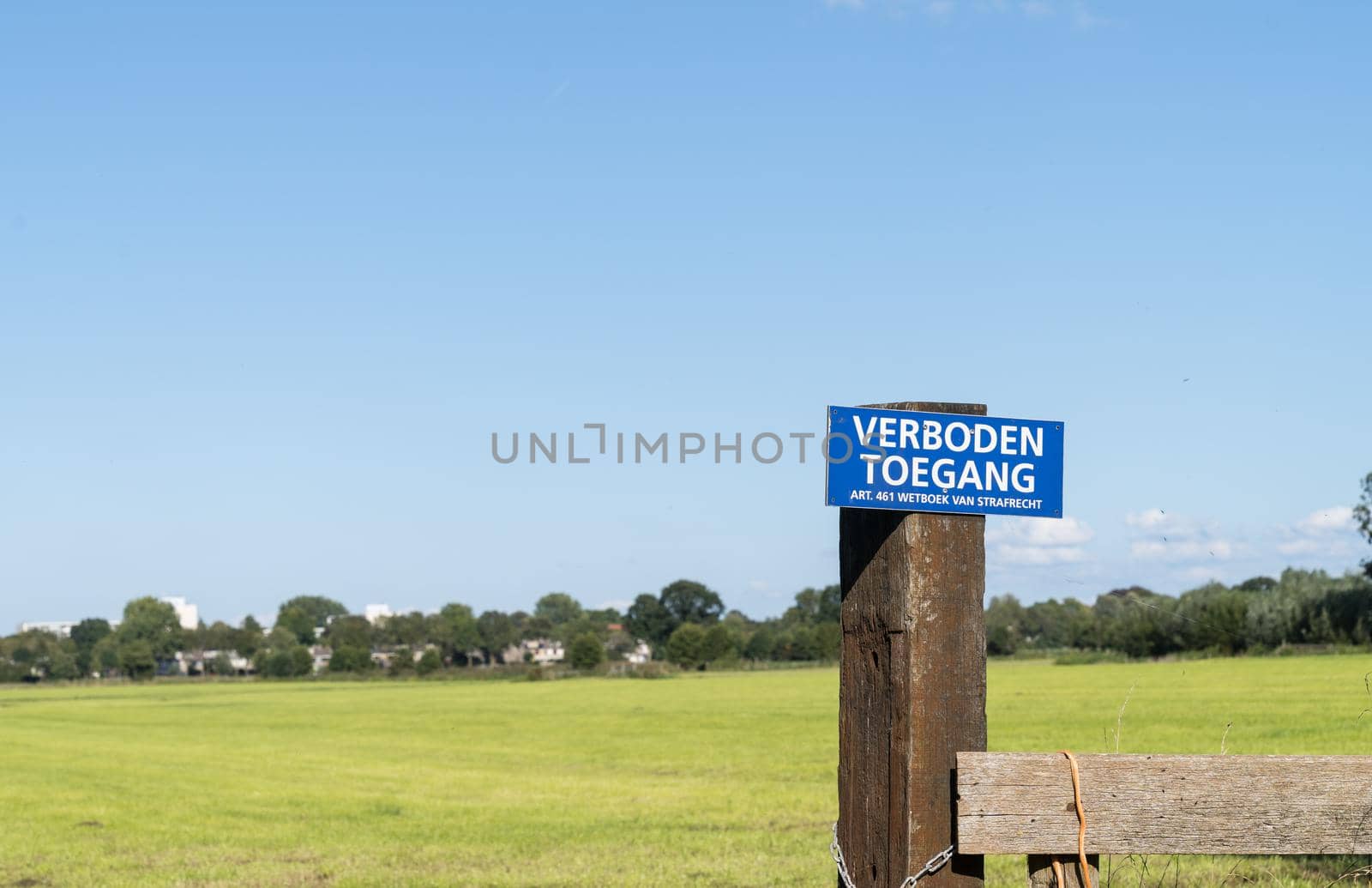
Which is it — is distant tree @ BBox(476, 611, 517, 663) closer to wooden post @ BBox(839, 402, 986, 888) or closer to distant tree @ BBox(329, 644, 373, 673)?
distant tree @ BBox(329, 644, 373, 673)

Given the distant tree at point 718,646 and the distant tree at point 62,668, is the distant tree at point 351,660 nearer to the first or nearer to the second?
the distant tree at point 62,668

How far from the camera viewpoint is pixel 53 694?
110750 millimetres

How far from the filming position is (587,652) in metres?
133

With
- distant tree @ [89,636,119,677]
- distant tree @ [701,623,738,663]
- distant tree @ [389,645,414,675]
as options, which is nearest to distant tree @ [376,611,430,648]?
distant tree @ [89,636,119,677]

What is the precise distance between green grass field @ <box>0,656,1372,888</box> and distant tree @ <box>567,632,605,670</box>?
2974 inches

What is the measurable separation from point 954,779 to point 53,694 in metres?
123

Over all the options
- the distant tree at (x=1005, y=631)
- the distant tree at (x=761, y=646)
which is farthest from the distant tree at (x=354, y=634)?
the distant tree at (x=1005, y=631)

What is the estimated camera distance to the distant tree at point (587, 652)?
436ft

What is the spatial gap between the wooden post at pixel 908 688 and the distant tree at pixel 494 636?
574 feet

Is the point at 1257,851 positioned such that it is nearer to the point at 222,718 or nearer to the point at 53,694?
the point at 222,718

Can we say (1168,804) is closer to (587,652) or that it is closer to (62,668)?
(587,652)

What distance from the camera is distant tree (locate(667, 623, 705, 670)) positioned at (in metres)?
136

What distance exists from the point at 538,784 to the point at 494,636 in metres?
154

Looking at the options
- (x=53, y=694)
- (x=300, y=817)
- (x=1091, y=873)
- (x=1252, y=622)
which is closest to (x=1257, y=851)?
(x=1091, y=873)
